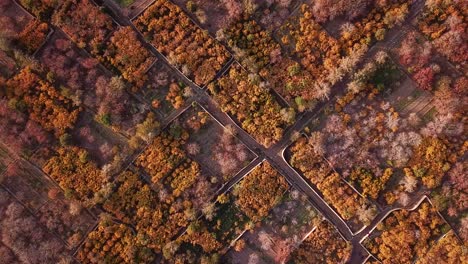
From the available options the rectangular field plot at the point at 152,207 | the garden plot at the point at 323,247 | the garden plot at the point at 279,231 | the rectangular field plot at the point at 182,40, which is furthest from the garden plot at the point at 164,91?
the garden plot at the point at 323,247

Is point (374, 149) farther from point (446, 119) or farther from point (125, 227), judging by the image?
point (125, 227)

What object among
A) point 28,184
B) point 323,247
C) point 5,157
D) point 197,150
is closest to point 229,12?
point 197,150

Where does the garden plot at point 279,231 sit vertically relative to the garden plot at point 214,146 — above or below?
below

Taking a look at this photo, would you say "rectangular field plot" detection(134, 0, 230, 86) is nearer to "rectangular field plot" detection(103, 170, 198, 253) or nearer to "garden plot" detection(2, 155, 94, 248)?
"rectangular field plot" detection(103, 170, 198, 253)

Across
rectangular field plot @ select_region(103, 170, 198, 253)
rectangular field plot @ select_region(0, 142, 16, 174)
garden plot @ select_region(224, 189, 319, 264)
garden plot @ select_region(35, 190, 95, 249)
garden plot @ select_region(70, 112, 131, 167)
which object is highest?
rectangular field plot @ select_region(0, 142, 16, 174)

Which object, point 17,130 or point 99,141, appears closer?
point 17,130

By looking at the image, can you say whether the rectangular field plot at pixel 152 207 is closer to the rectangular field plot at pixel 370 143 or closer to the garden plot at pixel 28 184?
the garden plot at pixel 28 184

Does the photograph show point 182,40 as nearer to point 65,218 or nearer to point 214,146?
point 214,146

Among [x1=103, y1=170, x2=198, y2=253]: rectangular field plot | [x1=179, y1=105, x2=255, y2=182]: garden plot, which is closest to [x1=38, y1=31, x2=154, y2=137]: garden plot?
[x1=179, y1=105, x2=255, y2=182]: garden plot
